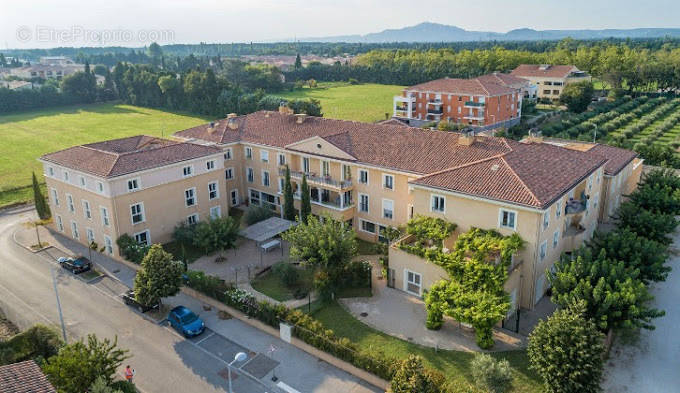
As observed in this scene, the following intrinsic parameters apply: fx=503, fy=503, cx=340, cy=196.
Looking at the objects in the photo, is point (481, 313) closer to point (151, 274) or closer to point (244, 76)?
point (151, 274)

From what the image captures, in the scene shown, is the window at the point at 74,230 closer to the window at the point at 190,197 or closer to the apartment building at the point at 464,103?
Answer: the window at the point at 190,197

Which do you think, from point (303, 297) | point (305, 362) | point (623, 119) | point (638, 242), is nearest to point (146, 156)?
point (303, 297)

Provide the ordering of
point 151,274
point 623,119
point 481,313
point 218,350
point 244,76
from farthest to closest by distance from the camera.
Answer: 1. point 244,76
2. point 623,119
3. point 151,274
4. point 218,350
5. point 481,313

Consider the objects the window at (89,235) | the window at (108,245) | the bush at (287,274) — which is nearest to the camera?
the bush at (287,274)

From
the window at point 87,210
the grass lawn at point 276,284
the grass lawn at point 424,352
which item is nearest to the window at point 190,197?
the window at point 87,210

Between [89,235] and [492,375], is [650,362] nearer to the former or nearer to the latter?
[492,375]

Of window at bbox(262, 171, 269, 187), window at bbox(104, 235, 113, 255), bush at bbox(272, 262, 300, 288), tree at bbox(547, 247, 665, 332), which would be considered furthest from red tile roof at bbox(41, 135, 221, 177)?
tree at bbox(547, 247, 665, 332)

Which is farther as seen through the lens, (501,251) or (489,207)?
(489,207)
